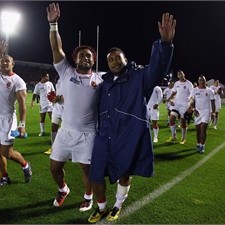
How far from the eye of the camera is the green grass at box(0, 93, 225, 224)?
440 cm

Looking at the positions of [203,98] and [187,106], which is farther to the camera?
[187,106]

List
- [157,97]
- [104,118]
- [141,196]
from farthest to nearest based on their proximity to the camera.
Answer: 1. [157,97]
2. [141,196]
3. [104,118]

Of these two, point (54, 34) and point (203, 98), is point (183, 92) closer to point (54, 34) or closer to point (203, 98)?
point (203, 98)

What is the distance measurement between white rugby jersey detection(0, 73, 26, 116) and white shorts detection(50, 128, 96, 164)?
1.37 m

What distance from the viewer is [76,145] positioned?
4387 mm

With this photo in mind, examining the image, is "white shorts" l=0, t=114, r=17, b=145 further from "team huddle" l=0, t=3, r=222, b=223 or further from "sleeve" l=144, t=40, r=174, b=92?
"sleeve" l=144, t=40, r=174, b=92

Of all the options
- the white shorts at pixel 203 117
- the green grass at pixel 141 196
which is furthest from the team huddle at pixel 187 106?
the green grass at pixel 141 196

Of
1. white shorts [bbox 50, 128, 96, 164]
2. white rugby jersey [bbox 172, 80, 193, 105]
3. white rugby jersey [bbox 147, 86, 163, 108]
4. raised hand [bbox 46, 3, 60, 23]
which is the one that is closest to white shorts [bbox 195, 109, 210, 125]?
white rugby jersey [bbox 172, 80, 193, 105]

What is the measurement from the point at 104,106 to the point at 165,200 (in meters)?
1.81

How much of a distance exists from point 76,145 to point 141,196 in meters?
1.47

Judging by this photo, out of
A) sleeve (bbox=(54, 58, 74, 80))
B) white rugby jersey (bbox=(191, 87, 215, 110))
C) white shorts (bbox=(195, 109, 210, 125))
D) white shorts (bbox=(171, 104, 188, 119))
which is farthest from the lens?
white shorts (bbox=(171, 104, 188, 119))

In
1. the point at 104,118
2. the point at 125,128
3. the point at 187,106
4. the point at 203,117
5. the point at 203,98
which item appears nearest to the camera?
the point at 125,128

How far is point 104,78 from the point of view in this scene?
429cm

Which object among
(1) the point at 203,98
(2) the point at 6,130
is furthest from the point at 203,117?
(2) the point at 6,130
